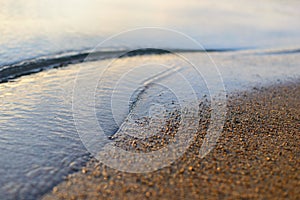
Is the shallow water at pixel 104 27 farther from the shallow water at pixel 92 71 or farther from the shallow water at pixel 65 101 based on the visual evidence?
the shallow water at pixel 65 101

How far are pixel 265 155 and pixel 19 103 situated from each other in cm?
411

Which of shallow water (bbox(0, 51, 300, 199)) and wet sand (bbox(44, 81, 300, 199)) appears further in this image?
shallow water (bbox(0, 51, 300, 199))

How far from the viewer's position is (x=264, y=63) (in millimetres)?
10703

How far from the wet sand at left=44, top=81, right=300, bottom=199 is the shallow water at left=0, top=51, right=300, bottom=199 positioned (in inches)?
17.2

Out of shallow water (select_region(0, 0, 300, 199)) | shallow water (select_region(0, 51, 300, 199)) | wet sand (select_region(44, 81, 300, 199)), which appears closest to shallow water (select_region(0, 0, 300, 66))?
shallow water (select_region(0, 0, 300, 199))

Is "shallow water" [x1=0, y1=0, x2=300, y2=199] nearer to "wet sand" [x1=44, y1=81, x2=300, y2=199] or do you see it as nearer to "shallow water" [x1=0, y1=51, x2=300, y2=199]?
"shallow water" [x1=0, y1=51, x2=300, y2=199]

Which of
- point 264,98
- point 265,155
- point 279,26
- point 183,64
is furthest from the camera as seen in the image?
point 279,26

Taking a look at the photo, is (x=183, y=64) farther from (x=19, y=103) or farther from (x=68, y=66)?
(x=19, y=103)

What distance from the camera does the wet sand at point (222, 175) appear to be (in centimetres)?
347

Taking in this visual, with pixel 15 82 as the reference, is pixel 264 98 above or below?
below

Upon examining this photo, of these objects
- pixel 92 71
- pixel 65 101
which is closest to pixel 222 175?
pixel 65 101

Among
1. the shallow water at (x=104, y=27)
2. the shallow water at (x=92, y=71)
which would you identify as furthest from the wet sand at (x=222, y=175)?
the shallow water at (x=104, y=27)

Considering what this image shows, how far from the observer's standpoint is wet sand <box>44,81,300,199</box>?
3473mm

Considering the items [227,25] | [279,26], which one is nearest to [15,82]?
[227,25]
